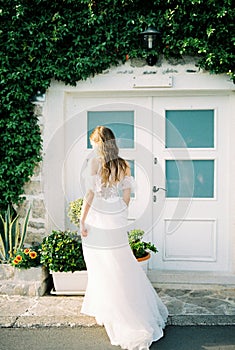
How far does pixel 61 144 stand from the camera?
5582 mm

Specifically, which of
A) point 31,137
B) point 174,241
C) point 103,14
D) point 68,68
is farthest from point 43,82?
point 174,241

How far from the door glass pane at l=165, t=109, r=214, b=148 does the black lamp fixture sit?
735 mm

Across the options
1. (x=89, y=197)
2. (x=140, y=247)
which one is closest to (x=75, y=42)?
(x=89, y=197)

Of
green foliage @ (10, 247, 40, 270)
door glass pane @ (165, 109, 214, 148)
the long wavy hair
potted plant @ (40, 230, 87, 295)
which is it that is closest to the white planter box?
potted plant @ (40, 230, 87, 295)

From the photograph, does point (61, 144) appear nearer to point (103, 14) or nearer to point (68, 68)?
point (68, 68)

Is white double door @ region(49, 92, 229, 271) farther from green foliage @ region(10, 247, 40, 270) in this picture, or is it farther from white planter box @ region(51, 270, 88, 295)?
white planter box @ region(51, 270, 88, 295)

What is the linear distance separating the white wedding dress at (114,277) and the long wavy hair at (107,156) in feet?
0.27

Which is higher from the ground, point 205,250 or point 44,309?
point 205,250

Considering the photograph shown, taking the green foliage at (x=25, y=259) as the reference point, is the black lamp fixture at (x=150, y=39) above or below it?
above

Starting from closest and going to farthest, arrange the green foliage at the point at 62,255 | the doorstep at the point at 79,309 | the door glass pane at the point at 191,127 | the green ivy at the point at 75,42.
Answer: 1. the doorstep at the point at 79,309
2. the green foliage at the point at 62,255
3. the green ivy at the point at 75,42
4. the door glass pane at the point at 191,127

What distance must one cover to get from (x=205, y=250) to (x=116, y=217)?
6.41ft

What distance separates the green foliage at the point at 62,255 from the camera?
4848 millimetres

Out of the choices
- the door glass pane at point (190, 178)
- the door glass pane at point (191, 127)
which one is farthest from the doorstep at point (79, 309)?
the door glass pane at point (191, 127)

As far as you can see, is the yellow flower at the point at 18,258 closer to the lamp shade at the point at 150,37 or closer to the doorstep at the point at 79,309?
the doorstep at the point at 79,309
